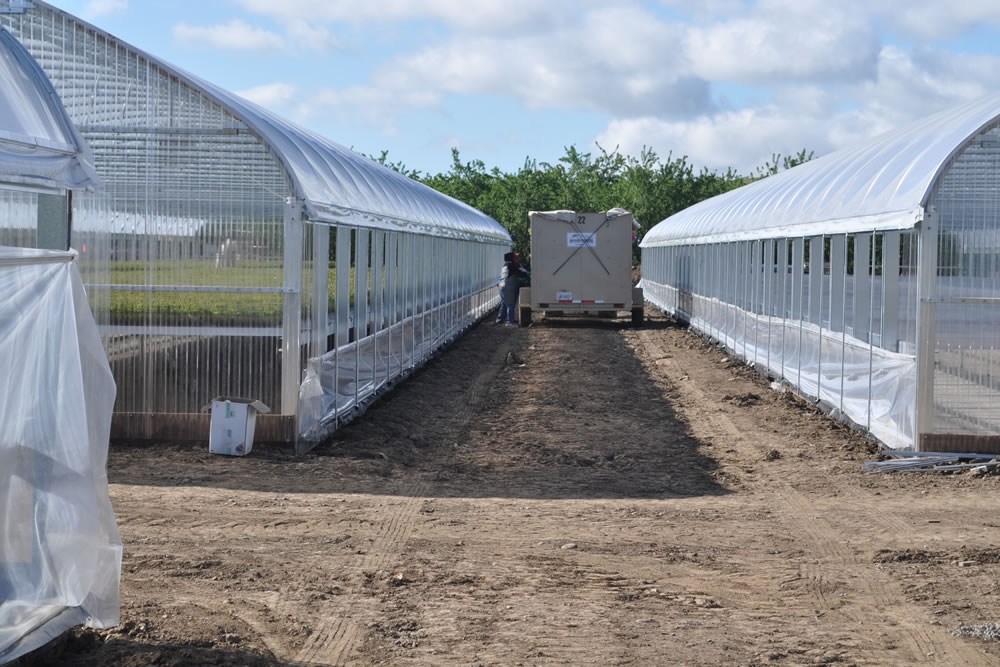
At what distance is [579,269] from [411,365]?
402 inches

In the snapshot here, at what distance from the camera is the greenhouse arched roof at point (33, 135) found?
22.4 feet

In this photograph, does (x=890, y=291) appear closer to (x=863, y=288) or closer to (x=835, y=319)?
(x=863, y=288)

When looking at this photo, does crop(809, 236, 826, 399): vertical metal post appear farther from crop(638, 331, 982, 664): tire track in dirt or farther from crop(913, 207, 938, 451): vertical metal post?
crop(638, 331, 982, 664): tire track in dirt

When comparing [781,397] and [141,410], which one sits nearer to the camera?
[141,410]

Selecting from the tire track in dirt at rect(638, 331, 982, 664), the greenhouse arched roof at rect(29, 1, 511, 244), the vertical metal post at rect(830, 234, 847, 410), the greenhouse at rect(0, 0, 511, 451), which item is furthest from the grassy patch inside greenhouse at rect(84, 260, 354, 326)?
the vertical metal post at rect(830, 234, 847, 410)

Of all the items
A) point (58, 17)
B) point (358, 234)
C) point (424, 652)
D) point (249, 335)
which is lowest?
point (424, 652)

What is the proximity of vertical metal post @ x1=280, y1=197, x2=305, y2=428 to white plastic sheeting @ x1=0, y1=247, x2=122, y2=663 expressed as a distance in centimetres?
571

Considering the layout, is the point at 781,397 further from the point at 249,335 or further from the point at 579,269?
the point at 579,269

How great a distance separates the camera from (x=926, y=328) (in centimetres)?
1089

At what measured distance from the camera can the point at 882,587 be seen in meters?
7.06

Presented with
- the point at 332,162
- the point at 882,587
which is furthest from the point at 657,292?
the point at 882,587

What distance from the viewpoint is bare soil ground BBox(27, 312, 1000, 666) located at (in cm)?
594

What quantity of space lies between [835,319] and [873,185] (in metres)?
1.75

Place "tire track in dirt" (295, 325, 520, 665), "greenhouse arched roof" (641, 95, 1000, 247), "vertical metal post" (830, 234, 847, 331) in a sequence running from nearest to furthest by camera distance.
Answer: "tire track in dirt" (295, 325, 520, 665)
"greenhouse arched roof" (641, 95, 1000, 247)
"vertical metal post" (830, 234, 847, 331)
